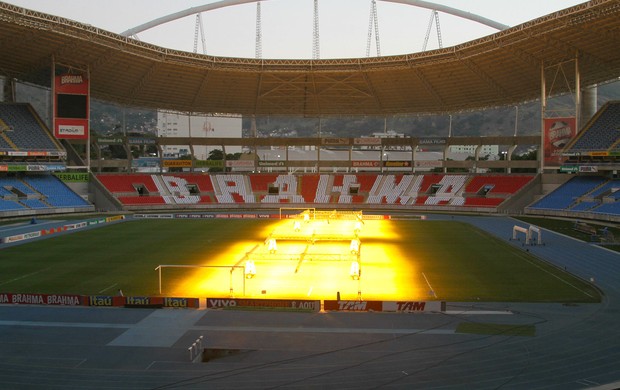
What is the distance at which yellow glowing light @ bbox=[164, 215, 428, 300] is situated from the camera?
2573cm

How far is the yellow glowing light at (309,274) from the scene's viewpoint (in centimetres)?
2573

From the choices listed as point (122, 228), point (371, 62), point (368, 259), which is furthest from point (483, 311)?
point (371, 62)

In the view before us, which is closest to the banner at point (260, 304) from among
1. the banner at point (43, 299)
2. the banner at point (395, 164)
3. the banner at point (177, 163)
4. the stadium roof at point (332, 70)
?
the banner at point (43, 299)

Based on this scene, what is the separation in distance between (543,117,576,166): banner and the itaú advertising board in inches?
1898

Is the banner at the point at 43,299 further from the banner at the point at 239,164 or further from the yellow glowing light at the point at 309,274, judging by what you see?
the banner at the point at 239,164

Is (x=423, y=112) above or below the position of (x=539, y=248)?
above

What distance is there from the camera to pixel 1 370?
16219 mm

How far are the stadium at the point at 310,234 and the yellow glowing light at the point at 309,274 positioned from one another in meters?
0.20

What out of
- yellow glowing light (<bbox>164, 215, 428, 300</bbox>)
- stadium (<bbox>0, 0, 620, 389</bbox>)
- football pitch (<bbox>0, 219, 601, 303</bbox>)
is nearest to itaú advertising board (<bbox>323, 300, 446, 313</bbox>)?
stadium (<bbox>0, 0, 620, 389</bbox>)

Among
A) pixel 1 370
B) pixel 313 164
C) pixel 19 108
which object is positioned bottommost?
pixel 1 370

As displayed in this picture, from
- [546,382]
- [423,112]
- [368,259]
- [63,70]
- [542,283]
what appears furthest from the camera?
[423,112]

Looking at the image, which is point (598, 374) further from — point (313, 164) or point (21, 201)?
point (313, 164)

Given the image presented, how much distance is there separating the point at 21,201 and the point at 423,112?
5627 cm

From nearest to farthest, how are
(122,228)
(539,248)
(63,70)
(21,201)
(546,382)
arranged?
(546,382) < (539,248) < (122,228) < (21,201) < (63,70)
